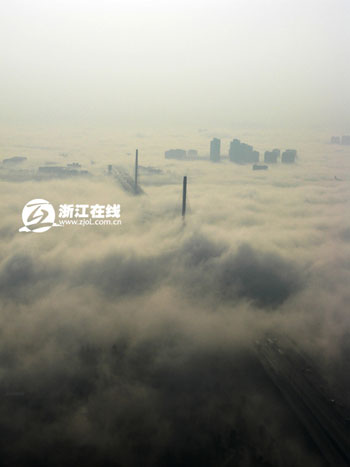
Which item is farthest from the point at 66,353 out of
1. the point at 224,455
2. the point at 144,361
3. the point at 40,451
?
the point at 224,455

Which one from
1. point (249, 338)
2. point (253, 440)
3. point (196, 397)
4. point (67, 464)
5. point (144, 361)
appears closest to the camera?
point (67, 464)

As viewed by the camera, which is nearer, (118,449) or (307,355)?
(118,449)

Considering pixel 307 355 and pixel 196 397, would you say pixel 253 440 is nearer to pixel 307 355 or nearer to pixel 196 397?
pixel 196 397

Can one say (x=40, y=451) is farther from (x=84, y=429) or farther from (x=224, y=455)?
(x=224, y=455)

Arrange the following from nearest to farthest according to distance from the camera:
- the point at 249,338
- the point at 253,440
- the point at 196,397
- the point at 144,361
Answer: the point at 253,440 → the point at 196,397 → the point at 144,361 → the point at 249,338

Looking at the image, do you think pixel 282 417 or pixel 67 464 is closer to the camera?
pixel 67 464

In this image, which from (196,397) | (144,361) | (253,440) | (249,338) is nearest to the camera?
(253,440)

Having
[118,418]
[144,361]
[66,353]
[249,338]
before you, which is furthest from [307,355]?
[66,353]

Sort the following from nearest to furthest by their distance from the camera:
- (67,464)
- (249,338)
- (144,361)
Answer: (67,464) < (144,361) < (249,338)
